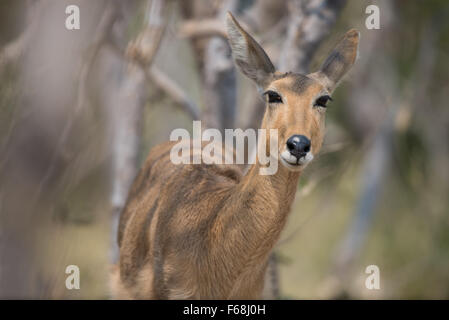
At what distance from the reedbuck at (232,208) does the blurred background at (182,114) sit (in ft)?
4.00

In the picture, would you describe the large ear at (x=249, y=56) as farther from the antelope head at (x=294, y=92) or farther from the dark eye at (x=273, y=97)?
the dark eye at (x=273, y=97)

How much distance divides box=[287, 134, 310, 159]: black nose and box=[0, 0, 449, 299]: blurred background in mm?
1889

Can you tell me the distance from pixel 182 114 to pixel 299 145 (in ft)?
28.7

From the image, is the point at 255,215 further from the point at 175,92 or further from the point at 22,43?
the point at 175,92

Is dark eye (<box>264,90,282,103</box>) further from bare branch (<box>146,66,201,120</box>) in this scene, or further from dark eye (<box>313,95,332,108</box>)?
bare branch (<box>146,66,201,120</box>)

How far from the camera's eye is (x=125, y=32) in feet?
39.6

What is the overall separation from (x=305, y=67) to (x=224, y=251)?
10.5ft

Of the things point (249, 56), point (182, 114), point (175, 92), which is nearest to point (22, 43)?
point (175, 92)

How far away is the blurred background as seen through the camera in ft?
29.9

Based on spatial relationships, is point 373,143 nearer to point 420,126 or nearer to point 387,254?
point 420,126

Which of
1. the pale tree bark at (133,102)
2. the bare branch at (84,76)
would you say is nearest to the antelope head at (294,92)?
the pale tree bark at (133,102)

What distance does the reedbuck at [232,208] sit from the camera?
19.0 feet

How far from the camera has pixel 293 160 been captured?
212 inches
